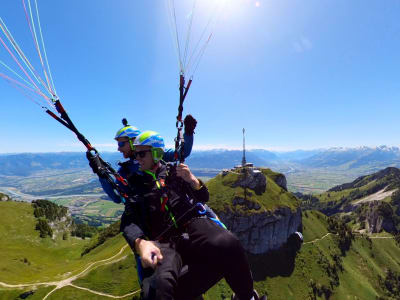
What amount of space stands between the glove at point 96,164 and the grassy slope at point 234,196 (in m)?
112

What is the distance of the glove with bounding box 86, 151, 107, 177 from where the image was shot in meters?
6.59

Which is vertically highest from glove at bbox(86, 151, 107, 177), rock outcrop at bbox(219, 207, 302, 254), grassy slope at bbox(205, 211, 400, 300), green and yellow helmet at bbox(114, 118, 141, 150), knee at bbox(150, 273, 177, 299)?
green and yellow helmet at bbox(114, 118, 141, 150)

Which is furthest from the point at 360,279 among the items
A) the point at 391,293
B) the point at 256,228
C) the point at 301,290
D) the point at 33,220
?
the point at 33,220

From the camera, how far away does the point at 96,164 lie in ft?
Answer: 22.1

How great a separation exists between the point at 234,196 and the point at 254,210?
43.8 feet

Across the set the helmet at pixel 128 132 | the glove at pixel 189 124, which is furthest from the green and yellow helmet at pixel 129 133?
the glove at pixel 189 124

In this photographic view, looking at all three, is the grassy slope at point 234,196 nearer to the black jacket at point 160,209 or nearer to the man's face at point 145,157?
the man's face at point 145,157

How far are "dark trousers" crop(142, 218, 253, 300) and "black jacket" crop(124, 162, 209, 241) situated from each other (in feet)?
1.15

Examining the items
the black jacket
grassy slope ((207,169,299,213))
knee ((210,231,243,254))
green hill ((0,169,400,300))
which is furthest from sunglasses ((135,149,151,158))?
grassy slope ((207,169,299,213))

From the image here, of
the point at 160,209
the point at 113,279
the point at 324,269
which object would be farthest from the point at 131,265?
the point at 324,269

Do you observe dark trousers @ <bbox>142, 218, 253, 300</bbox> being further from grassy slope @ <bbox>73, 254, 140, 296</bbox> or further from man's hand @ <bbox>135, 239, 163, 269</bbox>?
grassy slope @ <bbox>73, 254, 140, 296</bbox>

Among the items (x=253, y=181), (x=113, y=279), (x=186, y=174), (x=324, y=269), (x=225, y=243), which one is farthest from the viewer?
(x=253, y=181)

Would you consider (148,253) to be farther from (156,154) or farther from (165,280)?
(156,154)

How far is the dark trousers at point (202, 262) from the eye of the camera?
5.01 meters
